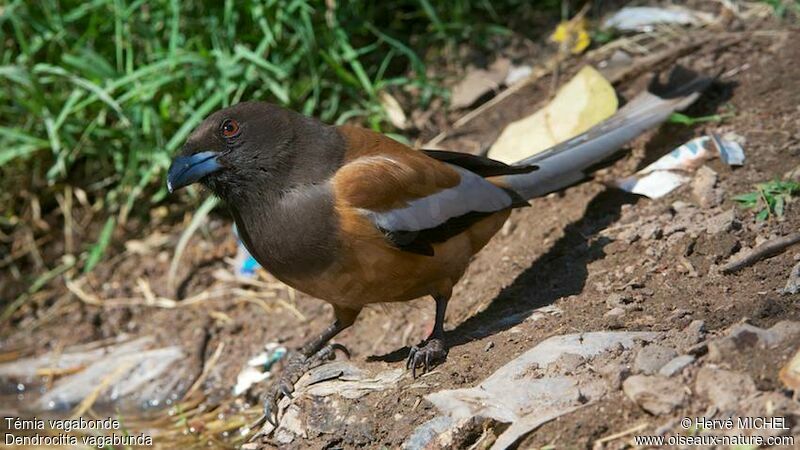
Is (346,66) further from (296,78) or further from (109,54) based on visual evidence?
(109,54)

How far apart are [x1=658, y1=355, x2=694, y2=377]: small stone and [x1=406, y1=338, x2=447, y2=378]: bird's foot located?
119 centimetres

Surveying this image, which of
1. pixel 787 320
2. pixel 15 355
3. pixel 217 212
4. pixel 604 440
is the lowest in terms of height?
pixel 15 355

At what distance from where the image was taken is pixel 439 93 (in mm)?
7496

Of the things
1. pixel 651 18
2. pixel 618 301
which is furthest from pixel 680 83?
pixel 618 301

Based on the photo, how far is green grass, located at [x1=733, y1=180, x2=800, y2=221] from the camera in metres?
4.91

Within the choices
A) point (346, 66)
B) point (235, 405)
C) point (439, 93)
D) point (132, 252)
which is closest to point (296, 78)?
point (346, 66)

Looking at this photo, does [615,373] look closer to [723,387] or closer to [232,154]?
[723,387]

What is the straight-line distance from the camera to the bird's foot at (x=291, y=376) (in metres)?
4.86

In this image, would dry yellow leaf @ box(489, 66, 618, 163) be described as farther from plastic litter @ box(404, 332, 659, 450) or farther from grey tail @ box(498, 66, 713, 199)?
plastic litter @ box(404, 332, 659, 450)

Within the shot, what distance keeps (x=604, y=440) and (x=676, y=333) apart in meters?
0.68

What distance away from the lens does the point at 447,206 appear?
502 cm

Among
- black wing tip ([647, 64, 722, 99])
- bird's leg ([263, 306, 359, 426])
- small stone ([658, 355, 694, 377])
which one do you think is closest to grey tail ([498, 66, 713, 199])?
black wing tip ([647, 64, 722, 99])

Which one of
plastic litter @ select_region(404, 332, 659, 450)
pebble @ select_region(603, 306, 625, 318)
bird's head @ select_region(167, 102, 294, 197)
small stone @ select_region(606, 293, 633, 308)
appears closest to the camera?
plastic litter @ select_region(404, 332, 659, 450)

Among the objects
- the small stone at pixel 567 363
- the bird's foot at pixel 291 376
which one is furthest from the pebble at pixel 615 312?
the bird's foot at pixel 291 376
